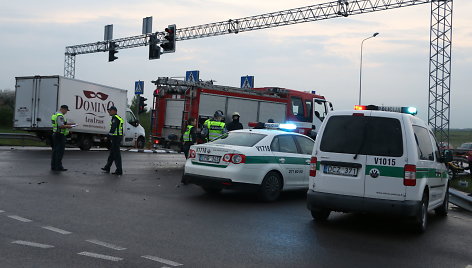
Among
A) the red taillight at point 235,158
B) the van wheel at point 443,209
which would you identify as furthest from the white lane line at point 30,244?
the van wheel at point 443,209

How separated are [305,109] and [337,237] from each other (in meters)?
14.4

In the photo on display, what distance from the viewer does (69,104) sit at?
23.3 metres

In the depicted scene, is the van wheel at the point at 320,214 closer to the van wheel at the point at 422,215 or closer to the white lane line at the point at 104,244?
the van wheel at the point at 422,215

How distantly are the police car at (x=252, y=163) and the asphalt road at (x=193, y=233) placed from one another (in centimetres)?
37

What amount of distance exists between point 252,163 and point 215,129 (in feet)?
16.4

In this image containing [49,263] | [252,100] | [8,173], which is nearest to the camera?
[49,263]

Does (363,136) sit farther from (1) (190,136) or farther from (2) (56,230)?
(1) (190,136)

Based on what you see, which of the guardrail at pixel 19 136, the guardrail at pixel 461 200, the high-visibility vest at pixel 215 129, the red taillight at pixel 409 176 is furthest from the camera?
the guardrail at pixel 19 136

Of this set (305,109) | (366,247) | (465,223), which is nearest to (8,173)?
(366,247)

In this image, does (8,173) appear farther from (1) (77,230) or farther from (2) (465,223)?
(2) (465,223)

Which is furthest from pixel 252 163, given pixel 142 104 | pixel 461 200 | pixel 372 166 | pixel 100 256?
pixel 142 104

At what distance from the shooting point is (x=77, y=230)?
270 inches

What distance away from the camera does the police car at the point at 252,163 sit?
1012cm

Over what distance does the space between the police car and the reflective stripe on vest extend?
3575mm
